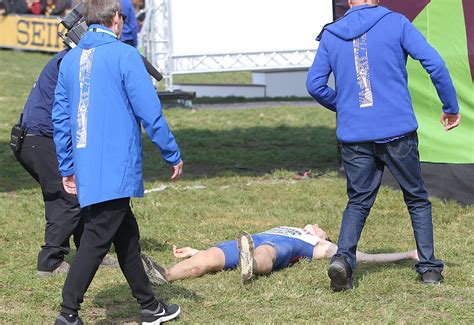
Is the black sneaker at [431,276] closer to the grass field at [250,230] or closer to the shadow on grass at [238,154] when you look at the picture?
the grass field at [250,230]

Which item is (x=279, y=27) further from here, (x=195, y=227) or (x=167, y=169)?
(x=195, y=227)

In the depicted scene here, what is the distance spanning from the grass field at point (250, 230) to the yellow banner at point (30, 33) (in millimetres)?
13364

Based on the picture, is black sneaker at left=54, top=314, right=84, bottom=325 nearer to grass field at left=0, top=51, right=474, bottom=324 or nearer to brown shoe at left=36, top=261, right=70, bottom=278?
grass field at left=0, top=51, right=474, bottom=324

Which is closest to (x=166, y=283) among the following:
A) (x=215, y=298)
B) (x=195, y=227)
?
(x=215, y=298)

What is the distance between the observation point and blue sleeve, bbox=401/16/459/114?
18.3 ft

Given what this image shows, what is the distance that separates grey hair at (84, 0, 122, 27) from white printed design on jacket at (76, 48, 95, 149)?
0.56ft

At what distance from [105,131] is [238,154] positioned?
7.28m

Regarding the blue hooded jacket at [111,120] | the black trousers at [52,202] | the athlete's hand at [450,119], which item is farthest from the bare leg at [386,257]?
the blue hooded jacket at [111,120]

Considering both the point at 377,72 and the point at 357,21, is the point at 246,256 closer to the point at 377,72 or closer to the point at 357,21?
the point at 377,72

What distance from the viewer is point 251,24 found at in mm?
12008

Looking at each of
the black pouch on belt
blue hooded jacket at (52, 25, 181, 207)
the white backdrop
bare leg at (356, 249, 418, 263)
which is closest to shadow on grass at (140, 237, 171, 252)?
the black pouch on belt

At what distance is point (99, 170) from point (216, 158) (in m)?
6.99

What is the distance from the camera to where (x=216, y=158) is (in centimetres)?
1180

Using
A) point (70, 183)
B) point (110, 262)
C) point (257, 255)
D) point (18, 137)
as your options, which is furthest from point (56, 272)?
point (257, 255)
